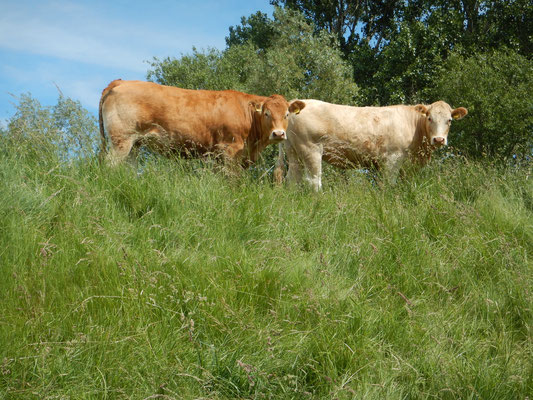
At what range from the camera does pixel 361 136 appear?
10.1 metres

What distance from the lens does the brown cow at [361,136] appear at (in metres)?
9.91

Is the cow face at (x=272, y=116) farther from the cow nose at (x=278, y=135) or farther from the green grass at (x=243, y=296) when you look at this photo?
the green grass at (x=243, y=296)

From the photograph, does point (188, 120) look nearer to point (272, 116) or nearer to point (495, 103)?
point (272, 116)

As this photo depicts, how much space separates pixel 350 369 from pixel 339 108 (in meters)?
7.54

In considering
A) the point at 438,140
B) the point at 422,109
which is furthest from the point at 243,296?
the point at 422,109

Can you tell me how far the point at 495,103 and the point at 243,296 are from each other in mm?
13998

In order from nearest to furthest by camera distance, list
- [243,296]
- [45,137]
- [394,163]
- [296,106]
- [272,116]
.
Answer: [243,296], [45,137], [272,116], [296,106], [394,163]

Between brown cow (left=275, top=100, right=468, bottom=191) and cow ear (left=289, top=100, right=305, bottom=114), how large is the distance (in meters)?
0.21

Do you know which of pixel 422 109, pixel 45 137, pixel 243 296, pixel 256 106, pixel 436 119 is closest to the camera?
pixel 243 296

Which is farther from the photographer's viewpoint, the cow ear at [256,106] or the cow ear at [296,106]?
the cow ear at [296,106]

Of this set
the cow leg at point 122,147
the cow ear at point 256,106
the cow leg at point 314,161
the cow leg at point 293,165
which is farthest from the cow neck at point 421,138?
the cow leg at point 122,147

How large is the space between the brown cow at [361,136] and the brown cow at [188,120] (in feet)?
2.52

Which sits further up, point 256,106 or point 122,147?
point 256,106

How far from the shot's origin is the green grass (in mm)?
3088
